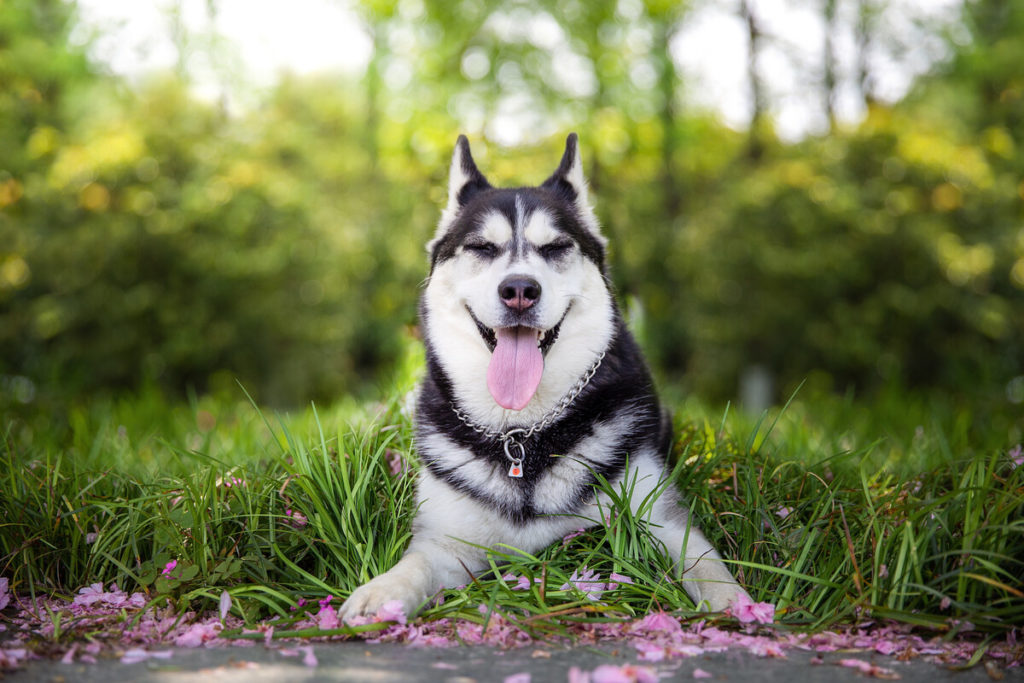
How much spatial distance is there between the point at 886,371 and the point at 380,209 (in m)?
11.7

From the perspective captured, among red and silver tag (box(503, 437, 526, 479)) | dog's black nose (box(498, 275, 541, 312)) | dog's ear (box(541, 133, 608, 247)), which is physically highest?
dog's ear (box(541, 133, 608, 247))

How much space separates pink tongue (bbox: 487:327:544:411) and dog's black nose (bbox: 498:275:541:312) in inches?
7.0

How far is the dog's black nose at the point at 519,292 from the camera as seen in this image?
10.9 feet

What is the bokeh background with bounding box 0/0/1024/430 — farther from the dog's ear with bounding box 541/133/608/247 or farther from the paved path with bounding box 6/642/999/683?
the paved path with bounding box 6/642/999/683

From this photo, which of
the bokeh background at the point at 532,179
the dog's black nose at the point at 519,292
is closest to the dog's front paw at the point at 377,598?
the dog's black nose at the point at 519,292

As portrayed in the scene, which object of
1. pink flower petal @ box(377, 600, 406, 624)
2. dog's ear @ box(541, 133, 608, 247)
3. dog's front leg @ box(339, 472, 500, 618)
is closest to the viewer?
pink flower petal @ box(377, 600, 406, 624)

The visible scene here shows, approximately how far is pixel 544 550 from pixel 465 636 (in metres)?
0.64

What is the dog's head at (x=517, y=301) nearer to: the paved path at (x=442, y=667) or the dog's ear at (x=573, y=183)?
the dog's ear at (x=573, y=183)

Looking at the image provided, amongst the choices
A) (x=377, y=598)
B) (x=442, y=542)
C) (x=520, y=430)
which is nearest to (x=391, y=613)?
(x=377, y=598)

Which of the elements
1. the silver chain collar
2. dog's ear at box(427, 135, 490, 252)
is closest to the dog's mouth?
the silver chain collar

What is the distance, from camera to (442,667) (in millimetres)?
2480

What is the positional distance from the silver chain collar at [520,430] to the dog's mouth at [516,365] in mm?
134

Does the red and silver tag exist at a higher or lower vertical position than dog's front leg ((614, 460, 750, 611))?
higher

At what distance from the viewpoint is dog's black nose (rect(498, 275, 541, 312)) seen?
3.33 meters
